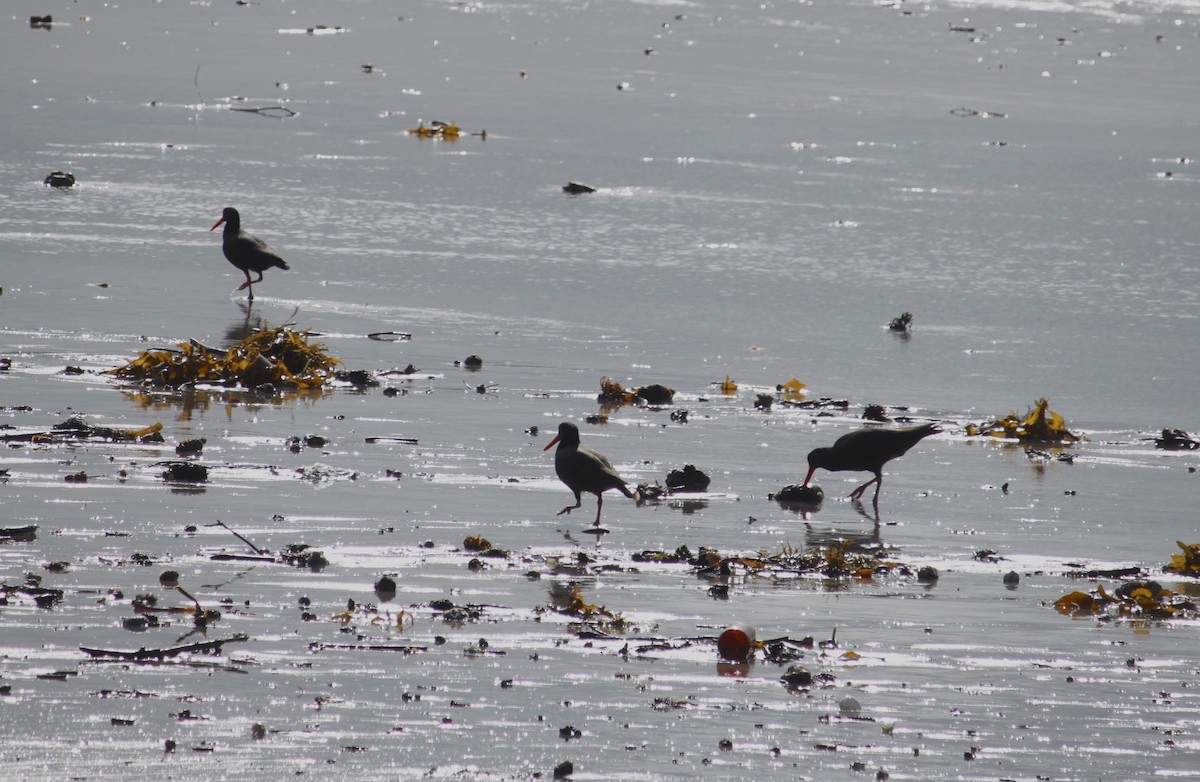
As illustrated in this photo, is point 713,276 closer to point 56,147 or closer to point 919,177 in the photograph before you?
point 919,177

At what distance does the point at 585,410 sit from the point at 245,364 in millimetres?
2437

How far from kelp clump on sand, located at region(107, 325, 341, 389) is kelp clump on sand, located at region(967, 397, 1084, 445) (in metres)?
4.69

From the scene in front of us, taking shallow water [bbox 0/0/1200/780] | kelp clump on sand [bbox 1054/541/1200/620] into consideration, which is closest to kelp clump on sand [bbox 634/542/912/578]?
shallow water [bbox 0/0/1200/780]

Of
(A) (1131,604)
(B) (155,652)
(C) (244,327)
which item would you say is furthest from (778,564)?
(C) (244,327)

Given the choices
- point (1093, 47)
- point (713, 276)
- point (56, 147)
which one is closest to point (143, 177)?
point (56, 147)

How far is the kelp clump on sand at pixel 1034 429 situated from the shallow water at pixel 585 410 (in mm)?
247

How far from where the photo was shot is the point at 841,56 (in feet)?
128

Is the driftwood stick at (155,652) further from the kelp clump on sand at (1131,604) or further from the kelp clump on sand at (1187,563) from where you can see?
the kelp clump on sand at (1187,563)

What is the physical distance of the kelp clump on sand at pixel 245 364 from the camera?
37.9ft

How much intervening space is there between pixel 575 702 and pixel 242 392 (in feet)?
19.9

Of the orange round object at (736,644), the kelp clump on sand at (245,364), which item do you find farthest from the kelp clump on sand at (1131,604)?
the kelp clump on sand at (245,364)

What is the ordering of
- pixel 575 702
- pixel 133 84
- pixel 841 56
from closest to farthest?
pixel 575 702 < pixel 133 84 < pixel 841 56

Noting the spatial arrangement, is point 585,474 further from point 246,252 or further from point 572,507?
point 246,252

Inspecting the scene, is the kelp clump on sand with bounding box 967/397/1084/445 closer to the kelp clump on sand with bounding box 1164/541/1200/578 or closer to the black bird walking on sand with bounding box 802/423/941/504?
the black bird walking on sand with bounding box 802/423/941/504
